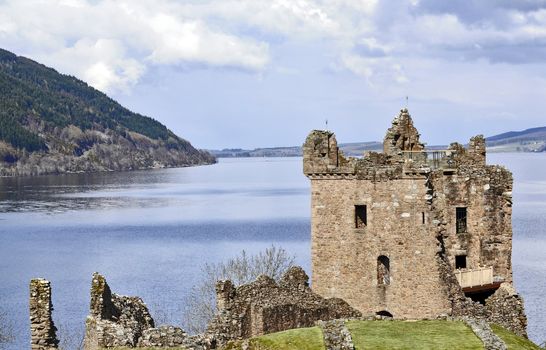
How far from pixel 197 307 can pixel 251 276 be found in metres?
4.79

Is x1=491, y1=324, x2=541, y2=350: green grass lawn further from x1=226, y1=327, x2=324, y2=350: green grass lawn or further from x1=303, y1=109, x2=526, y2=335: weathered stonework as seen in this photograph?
x1=303, y1=109, x2=526, y2=335: weathered stonework

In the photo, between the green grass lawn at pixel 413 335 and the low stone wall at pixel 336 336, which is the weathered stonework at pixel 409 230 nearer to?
the green grass lawn at pixel 413 335

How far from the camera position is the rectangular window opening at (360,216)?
132 ft

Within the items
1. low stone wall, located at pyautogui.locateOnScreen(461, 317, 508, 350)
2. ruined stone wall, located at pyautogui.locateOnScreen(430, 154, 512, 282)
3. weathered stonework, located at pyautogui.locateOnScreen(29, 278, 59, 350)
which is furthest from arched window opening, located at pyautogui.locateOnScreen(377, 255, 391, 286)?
weathered stonework, located at pyautogui.locateOnScreen(29, 278, 59, 350)

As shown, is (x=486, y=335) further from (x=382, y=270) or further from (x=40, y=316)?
(x=382, y=270)

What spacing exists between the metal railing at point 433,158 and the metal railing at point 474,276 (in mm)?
4669

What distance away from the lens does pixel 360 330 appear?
25688mm

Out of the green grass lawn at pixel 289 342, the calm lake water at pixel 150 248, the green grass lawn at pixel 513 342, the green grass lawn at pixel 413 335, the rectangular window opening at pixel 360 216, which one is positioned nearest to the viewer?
the green grass lawn at pixel 289 342

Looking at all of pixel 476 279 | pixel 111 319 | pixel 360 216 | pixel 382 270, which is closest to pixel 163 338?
pixel 111 319

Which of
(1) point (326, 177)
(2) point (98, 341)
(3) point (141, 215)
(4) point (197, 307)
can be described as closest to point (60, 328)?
(4) point (197, 307)

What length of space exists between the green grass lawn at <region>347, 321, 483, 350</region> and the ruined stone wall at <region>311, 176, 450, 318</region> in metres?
11.2

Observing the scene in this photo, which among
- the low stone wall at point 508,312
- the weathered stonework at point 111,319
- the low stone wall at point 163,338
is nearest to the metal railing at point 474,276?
the low stone wall at point 508,312

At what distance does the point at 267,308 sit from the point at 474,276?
13330mm

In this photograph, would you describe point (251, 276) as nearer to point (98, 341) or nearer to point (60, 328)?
point (60, 328)
